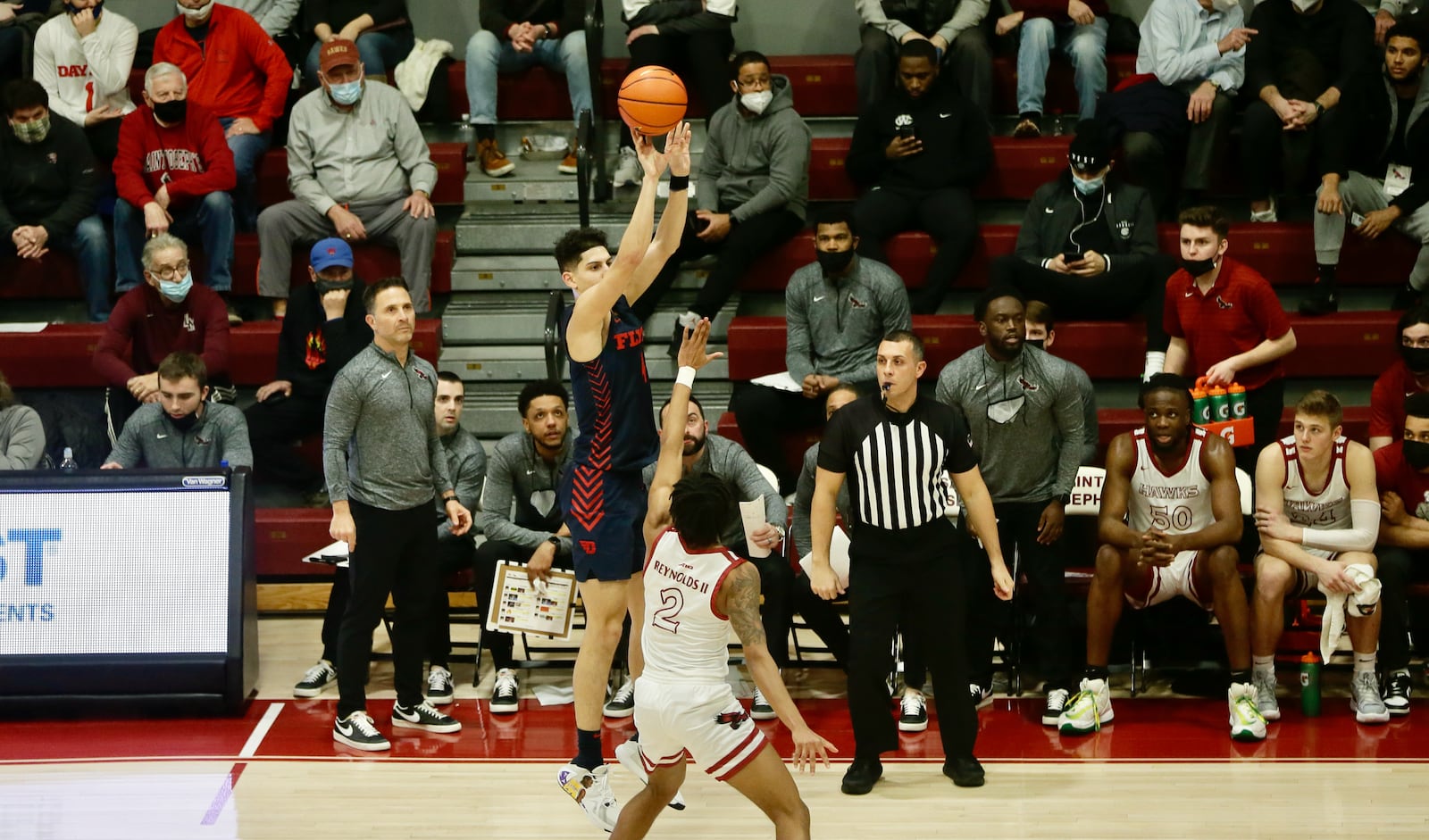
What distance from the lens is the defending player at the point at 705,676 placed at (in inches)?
183

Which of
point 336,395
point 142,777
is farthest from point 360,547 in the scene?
point 142,777

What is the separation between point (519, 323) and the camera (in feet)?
31.3

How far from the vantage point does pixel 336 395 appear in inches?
254

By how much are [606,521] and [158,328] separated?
3.98m

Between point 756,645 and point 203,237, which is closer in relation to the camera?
point 756,645

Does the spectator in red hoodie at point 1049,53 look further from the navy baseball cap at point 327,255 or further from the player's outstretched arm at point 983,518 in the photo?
the player's outstretched arm at point 983,518

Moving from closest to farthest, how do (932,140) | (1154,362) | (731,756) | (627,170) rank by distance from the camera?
(731,756) < (1154,362) < (932,140) < (627,170)

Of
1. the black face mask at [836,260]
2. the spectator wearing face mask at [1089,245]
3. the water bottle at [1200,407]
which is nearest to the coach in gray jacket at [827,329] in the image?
the black face mask at [836,260]

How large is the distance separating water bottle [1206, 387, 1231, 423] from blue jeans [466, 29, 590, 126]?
4577 mm

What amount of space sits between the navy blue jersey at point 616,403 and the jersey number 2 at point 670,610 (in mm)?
1068

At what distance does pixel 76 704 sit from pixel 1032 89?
669 cm

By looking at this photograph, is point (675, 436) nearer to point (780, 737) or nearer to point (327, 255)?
point (780, 737)

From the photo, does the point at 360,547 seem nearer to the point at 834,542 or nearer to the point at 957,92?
the point at 834,542

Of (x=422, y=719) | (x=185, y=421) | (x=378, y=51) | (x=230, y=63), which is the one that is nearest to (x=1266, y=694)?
(x=422, y=719)
